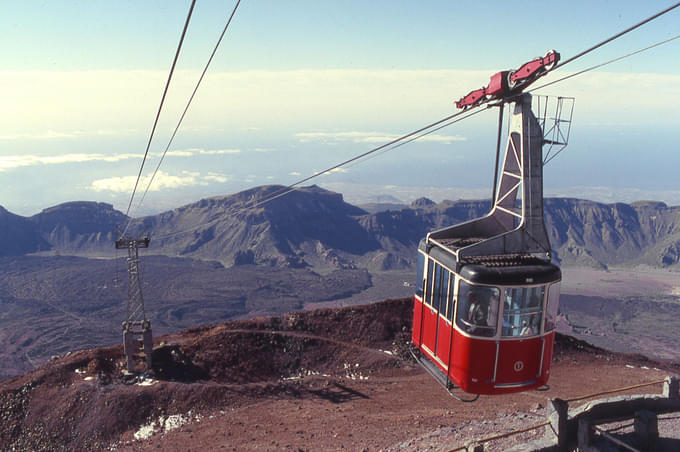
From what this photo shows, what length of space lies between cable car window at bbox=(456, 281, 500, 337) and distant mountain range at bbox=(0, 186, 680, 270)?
120 meters

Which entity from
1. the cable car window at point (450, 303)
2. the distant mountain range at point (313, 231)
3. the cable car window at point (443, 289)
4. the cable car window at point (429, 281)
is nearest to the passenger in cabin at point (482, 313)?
the cable car window at point (450, 303)

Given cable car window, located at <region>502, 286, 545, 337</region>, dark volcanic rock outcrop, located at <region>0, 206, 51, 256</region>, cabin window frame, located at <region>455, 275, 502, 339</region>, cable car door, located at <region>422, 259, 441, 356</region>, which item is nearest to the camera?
cabin window frame, located at <region>455, 275, 502, 339</region>

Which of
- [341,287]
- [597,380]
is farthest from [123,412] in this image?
[341,287]

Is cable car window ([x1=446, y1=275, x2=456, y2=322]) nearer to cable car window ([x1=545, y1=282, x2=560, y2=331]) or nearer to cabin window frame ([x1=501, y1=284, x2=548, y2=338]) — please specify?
cabin window frame ([x1=501, y1=284, x2=548, y2=338])

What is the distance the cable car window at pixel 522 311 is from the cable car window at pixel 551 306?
215 millimetres

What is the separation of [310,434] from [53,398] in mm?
14944

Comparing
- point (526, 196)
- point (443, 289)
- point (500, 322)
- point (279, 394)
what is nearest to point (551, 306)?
point (500, 322)

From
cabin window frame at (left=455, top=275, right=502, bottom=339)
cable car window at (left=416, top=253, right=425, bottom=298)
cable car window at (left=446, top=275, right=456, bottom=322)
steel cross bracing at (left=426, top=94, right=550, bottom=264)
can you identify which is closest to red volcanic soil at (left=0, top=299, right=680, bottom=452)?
cable car window at (left=416, top=253, right=425, bottom=298)

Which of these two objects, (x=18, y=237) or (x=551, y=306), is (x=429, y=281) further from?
(x=18, y=237)

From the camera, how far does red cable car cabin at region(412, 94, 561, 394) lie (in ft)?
37.3

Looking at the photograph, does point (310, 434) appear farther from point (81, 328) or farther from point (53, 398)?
point (81, 328)

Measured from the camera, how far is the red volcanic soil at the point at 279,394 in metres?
20.0

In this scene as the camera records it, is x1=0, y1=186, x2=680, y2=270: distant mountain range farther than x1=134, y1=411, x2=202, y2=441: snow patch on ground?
Yes

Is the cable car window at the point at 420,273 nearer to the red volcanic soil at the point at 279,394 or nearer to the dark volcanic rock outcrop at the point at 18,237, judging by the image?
the red volcanic soil at the point at 279,394
